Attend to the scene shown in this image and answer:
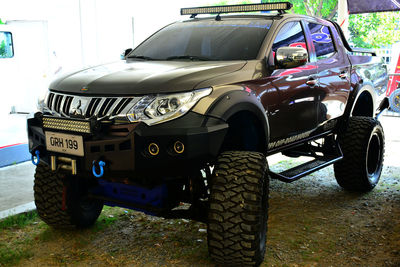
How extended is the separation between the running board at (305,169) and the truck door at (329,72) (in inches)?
15.6

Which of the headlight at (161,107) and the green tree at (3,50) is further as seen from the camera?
the green tree at (3,50)

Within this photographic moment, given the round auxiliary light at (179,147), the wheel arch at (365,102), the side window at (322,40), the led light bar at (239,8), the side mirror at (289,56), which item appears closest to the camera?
the round auxiliary light at (179,147)

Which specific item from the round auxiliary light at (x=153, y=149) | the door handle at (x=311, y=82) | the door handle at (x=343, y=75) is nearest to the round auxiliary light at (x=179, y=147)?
the round auxiliary light at (x=153, y=149)

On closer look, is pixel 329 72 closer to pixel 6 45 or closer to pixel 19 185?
pixel 19 185

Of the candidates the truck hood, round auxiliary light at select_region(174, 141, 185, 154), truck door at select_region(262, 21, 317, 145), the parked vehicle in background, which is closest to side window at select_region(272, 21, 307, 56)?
truck door at select_region(262, 21, 317, 145)

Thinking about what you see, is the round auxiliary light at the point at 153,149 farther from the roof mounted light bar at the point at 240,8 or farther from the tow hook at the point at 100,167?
the roof mounted light bar at the point at 240,8

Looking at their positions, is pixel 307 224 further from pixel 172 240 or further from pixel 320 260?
pixel 172 240

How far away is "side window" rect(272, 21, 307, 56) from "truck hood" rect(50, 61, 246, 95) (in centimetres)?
58

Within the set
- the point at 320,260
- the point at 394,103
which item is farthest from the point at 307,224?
the point at 394,103

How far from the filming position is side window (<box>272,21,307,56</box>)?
13.1ft

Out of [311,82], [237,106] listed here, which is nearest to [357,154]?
[311,82]

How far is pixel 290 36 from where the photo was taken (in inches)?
166

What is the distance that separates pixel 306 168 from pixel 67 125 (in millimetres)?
2273

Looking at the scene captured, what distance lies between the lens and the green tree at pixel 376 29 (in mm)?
23547
